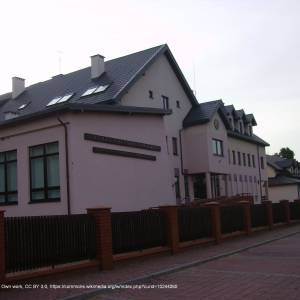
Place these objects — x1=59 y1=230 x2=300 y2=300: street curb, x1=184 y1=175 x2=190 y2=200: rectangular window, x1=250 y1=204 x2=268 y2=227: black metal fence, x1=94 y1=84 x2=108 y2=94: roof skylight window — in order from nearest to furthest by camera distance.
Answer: x1=59 y1=230 x2=300 y2=300: street curb < x1=250 y1=204 x2=268 y2=227: black metal fence < x1=94 y1=84 x2=108 y2=94: roof skylight window < x1=184 y1=175 x2=190 y2=200: rectangular window

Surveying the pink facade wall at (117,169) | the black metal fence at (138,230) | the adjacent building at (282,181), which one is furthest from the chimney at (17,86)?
the adjacent building at (282,181)

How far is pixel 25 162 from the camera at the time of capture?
68.8 feet

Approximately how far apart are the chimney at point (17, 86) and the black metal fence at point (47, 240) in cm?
2892

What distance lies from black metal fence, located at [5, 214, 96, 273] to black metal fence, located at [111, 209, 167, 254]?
1.01m

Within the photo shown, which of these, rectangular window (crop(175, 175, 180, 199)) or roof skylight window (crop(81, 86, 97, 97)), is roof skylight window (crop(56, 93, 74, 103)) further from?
A: rectangular window (crop(175, 175, 180, 199))

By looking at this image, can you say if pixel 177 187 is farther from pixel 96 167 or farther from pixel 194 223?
pixel 194 223

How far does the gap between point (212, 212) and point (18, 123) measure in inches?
335

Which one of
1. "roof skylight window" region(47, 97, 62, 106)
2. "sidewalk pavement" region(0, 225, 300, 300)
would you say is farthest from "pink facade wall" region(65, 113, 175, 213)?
"roof skylight window" region(47, 97, 62, 106)

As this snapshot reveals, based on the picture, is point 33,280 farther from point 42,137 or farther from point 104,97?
point 104,97

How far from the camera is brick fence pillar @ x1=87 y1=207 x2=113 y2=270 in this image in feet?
41.0

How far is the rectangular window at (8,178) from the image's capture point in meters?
21.8

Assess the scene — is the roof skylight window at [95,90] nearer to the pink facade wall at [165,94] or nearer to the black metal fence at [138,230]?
the pink facade wall at [165,94]

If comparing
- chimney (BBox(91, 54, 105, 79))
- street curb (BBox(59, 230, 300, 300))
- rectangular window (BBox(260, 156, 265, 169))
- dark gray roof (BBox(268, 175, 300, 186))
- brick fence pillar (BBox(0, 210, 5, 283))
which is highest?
chimney (BBox(91, 54, 105, 79))

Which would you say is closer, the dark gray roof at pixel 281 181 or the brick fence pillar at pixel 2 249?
the brick fence pillar at pixel 2 249
